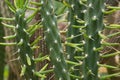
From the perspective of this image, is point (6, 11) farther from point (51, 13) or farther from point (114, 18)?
point (51, 13)

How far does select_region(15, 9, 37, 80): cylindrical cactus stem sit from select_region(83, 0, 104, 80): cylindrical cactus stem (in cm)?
19

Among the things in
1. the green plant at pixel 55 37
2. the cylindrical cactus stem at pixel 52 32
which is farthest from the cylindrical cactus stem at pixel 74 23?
the cylindrical cactus stem at pixel 52 32

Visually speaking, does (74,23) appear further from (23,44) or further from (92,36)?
(23,44)

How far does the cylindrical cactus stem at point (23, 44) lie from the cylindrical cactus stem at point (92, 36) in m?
0.19

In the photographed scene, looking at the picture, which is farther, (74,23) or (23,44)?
(74,23)

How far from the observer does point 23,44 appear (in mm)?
1129

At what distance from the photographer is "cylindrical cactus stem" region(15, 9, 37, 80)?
110 centimetres

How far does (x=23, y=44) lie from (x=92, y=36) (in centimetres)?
23

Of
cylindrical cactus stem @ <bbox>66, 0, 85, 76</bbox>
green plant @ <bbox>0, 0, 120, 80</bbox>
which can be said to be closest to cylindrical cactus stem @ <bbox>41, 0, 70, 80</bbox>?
green plant @ <bbox>0, 0, 120, 80</bbox>

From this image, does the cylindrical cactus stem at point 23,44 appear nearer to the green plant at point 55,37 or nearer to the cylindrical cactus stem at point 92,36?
the green plant at point 55,37

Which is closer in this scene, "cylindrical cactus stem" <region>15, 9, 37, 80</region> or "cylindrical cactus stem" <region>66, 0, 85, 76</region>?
"cylindrical cactus stem" <region>15, 9, 37, 80</region>

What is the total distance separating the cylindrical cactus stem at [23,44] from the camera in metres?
1.10

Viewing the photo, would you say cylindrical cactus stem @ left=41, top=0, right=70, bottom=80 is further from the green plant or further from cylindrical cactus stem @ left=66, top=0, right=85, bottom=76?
cylindrical cactus stem @ left=66, top=0, right=85, bottom=76

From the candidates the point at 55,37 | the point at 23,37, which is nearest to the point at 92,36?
the point at 55,37
